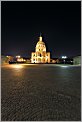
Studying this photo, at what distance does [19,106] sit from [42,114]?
91 cm

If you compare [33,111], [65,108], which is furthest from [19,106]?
[65,108]

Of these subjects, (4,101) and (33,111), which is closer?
(33,111)

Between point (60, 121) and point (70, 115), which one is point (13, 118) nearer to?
point (60, 121)

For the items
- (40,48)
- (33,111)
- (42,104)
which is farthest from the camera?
(40,48)

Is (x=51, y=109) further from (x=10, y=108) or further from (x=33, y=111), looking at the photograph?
(x=10, y=108)

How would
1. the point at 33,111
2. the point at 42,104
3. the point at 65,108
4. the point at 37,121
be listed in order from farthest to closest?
the point at 42,104, the point at 65,108, the point at 33,111, the point at 37,121

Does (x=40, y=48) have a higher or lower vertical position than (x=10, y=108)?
higher

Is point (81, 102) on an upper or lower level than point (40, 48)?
lower

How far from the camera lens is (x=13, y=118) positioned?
11.9 feet

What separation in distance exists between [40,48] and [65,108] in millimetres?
106877

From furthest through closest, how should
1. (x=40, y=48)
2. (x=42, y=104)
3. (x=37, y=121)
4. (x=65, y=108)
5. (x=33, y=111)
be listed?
(x=40, y=48) → (x=42, y=104) → (x=65, y=108) → (x=33, y=111) → (x=37, y=121)

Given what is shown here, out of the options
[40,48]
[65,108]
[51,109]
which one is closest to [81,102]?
[65,108]

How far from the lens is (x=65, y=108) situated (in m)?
4.34

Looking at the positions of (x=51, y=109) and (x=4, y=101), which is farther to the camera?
(x=4, y=101)
